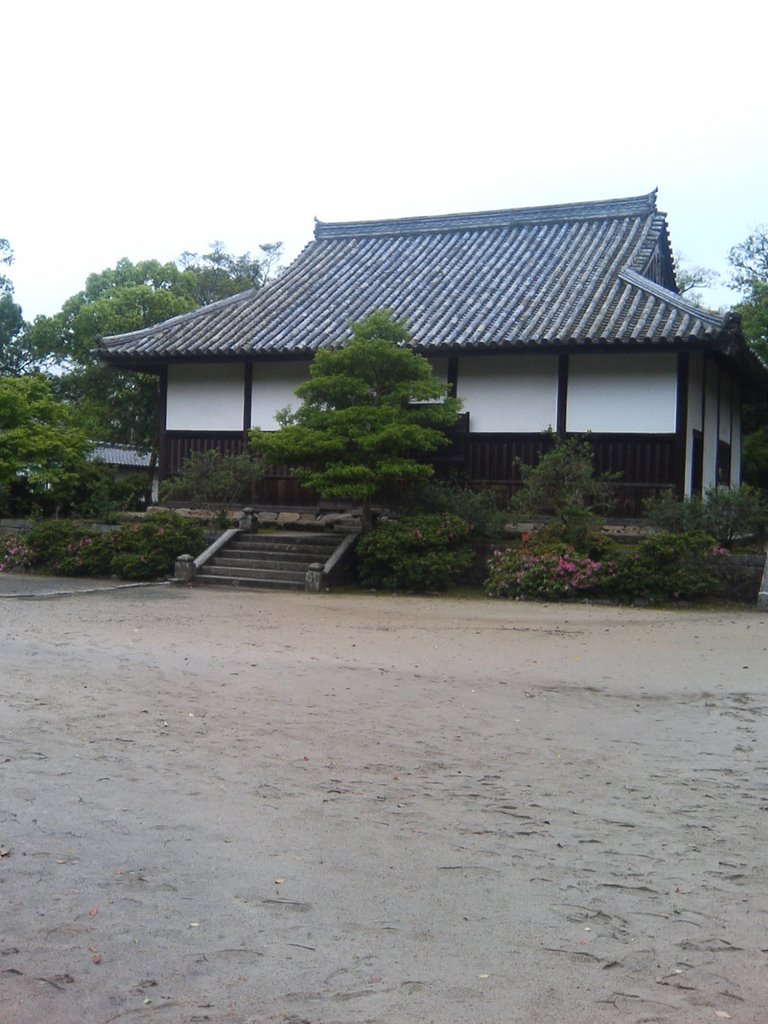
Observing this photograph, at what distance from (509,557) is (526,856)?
11601mm

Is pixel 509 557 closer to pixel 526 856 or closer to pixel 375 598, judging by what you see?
pixel 375 598

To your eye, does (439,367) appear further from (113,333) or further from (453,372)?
(113,333)

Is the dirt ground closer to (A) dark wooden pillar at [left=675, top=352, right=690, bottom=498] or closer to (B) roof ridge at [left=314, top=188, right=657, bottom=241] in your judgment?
(A) dark wooden pillar at [left=675, top=352, right=690, bottom=498]

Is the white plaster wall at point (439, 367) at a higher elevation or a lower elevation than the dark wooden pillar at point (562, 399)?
higher

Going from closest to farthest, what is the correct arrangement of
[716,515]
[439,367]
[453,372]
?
[716,515] → [453,372] → [439,367]

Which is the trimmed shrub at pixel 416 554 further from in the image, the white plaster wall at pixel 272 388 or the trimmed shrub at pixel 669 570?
the white plaster wall at pixel 272 388

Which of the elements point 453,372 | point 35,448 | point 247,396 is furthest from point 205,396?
point 453,372

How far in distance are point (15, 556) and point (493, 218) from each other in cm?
1364

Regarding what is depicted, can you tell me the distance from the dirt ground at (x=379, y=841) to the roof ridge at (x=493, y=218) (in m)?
16.0

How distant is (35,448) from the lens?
2031 cm

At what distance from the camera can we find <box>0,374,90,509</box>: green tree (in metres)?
20.5

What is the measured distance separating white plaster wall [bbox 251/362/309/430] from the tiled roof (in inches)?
26.2

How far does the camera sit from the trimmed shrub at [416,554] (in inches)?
637

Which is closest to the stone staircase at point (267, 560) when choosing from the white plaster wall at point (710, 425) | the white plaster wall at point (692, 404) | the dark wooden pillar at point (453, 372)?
the dark wooden pillar at point (453, 372)
